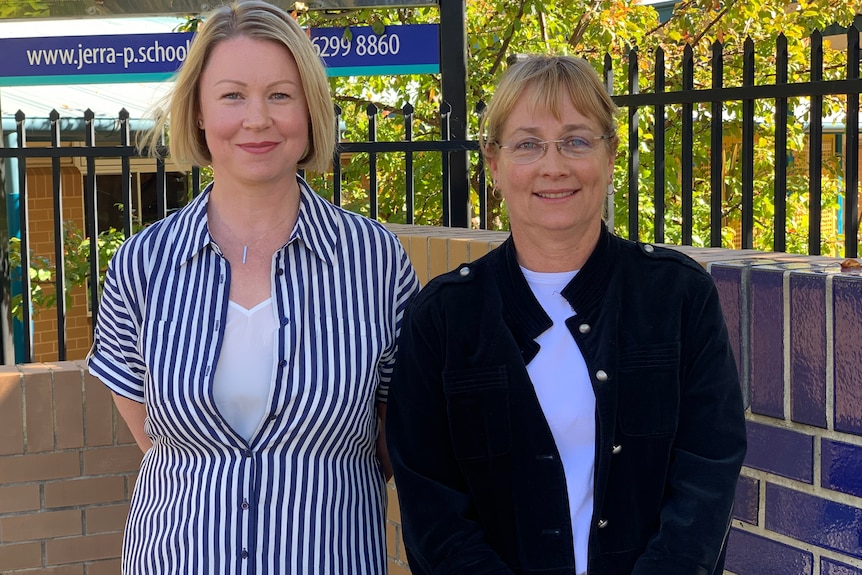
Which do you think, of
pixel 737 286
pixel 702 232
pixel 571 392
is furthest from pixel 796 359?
pixel 702 232

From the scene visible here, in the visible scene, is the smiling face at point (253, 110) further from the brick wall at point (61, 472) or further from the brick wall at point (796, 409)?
the brick wall at point (61, 472)

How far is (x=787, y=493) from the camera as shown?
2154 millimetres

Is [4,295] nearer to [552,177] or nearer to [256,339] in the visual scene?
[256,339]

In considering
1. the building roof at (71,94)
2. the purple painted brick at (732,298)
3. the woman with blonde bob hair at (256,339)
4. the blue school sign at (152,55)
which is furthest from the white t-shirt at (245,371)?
the building roof at (71,94)

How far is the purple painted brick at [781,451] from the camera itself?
211 centimetres

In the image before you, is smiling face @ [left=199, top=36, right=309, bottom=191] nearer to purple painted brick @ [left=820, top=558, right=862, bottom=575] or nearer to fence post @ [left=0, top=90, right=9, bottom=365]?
purple painted brick @ [left=820, top=558, right=862, bottom=575]

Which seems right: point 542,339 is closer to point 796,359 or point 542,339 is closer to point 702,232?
point 796,359

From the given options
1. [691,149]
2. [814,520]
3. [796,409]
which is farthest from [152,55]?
[814,520]

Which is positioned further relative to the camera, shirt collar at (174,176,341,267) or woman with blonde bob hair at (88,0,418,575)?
shirt collar at (174,176,341,267)

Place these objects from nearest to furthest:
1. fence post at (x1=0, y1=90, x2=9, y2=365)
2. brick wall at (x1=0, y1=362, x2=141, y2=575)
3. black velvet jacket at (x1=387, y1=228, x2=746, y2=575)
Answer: black velvet jacket at (x1=387, y1=228, x2=746, y2=575)
brick wall at (x1=0, y1=362, x2=141, y2=575)
fence post at (x1=0, y1=90, x2=9, y2=365)

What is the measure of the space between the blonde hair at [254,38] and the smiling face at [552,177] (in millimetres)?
445

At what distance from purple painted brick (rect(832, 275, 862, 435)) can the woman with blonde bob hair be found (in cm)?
85

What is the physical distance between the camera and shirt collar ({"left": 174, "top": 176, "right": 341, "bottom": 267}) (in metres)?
2.11

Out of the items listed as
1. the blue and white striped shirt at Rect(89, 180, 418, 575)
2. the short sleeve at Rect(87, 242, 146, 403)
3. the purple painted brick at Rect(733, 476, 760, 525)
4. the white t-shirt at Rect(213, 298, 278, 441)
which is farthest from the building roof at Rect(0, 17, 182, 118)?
the purple painted brick at Rect(733, 476, 760, 525)
